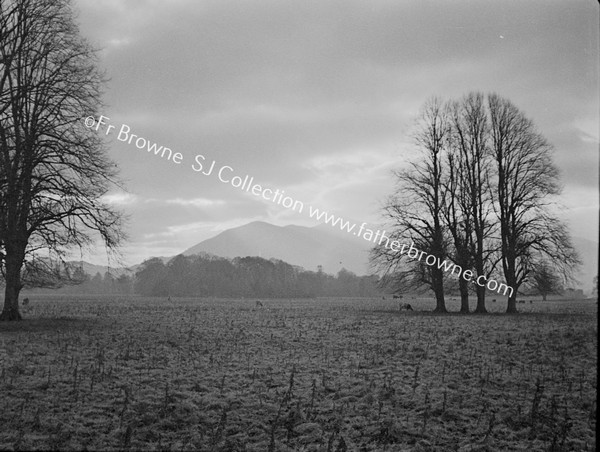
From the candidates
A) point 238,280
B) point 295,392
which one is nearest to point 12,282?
point 295,392

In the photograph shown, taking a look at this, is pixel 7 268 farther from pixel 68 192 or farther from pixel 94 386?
pixel 94 386

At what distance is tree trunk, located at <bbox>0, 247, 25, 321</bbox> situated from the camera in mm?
17234

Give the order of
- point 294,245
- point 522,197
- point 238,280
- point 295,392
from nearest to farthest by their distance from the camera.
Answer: point 295,392
point 522,197
point 238,280
point 294,245

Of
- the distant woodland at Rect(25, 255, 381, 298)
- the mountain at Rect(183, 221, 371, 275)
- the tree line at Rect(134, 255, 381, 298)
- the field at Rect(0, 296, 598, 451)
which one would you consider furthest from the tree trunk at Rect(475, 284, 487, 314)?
the mountain at Rect(183, 221, 371, 275)

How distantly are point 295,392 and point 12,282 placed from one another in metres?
14.0

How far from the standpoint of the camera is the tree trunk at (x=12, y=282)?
17234mm

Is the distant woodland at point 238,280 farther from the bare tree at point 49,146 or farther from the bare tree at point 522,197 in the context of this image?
the bare tree at point 49,146

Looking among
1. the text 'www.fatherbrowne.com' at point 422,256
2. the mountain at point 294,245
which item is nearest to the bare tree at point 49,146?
the text 'www.fatherbrowne.com' at point 422,256

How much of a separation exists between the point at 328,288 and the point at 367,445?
77.4m

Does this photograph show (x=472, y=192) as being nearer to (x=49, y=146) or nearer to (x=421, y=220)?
(x=421, y=220)

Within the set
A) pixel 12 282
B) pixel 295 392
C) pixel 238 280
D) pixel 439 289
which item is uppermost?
pixel 439 289

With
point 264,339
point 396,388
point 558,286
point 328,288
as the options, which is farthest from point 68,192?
point 328,288

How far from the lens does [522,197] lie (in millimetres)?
27000

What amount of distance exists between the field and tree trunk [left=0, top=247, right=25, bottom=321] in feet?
10.3
